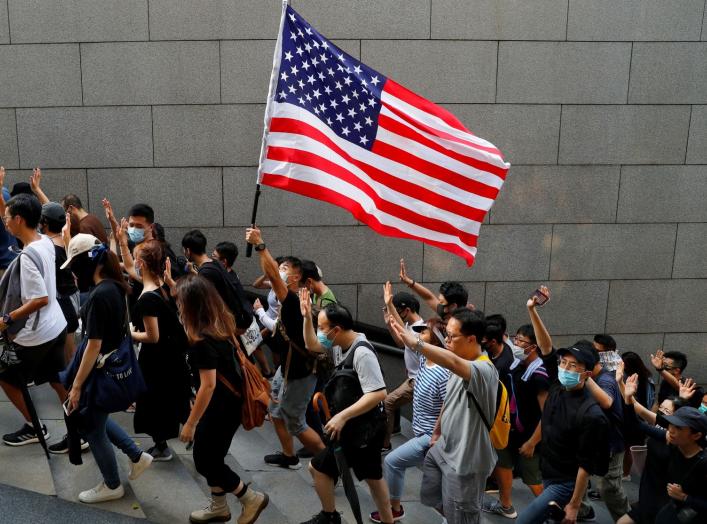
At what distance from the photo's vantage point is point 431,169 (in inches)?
188

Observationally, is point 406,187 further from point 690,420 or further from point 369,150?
point 690,420

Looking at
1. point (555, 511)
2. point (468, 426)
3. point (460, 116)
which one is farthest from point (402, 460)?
point (460, 116)

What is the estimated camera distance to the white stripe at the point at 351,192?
4492mm

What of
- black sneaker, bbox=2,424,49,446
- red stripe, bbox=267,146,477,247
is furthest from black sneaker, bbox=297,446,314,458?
red stripe, bbox=267,146,477,247

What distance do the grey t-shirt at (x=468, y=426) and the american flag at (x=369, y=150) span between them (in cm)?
113

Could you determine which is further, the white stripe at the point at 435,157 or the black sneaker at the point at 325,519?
the white stripe at the point at 435,157

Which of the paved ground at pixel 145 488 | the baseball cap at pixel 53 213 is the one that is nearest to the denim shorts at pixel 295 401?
the paved ground at pixel 145 488

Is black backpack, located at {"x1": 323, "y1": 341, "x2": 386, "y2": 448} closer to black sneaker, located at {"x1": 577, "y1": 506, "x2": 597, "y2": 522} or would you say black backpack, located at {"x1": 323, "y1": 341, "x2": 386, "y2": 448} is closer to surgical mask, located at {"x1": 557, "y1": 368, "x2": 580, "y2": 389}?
surgical mask, located at {"x1": 557, "y1": 368, "x2": 580, "y2": 389}

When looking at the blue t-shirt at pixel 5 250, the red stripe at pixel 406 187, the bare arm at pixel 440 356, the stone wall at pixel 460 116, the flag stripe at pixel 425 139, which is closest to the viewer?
the bare arm at pixel 440 356

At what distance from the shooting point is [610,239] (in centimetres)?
816

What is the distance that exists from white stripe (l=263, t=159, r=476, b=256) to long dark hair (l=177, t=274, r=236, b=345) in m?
0.98

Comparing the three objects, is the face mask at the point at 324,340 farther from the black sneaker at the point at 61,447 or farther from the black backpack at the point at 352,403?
the black sneaker at the point at 61,447

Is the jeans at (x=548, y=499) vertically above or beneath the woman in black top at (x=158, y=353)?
beneath

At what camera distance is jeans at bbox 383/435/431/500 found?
4668 mm
